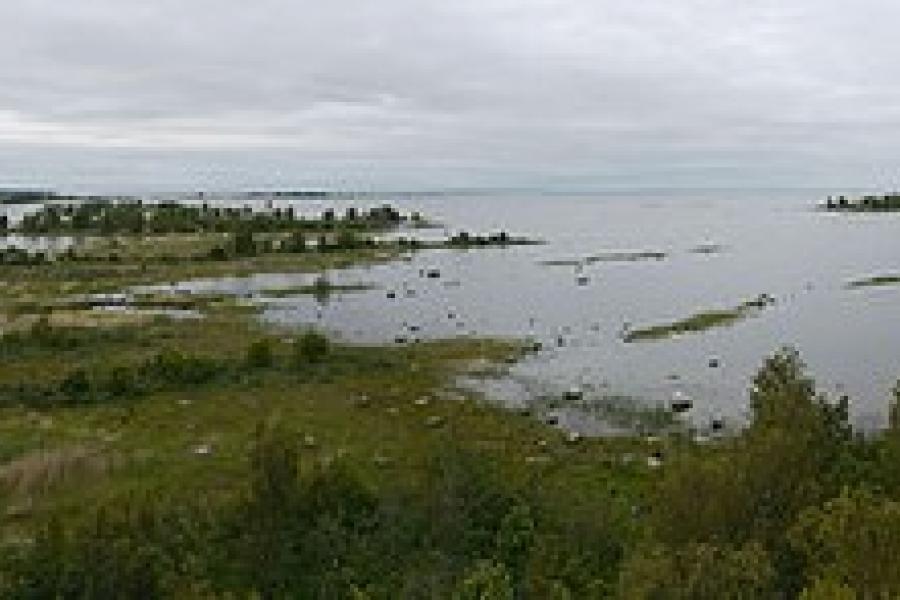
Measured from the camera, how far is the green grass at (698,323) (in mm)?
98562

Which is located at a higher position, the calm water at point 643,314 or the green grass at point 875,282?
the green grass at point 875,282

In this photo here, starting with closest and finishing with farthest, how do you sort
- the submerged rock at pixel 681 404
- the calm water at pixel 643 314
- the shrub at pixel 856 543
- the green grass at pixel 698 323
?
the shrub at pixel 856 543 → the submerged rock at pixel 681 404 → the calm water at pixel 643 314 → the green grass at pixel 698 323

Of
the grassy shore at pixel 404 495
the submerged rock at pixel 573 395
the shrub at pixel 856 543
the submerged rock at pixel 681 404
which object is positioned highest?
the shrub at pixel 856 543

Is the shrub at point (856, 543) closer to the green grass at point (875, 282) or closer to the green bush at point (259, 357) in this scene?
the green bush at point (259, 357)

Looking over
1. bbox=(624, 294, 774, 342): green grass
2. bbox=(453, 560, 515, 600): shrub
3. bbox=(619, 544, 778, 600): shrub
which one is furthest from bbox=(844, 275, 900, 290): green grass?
bbox=(619, 544, 778, 600): shrub

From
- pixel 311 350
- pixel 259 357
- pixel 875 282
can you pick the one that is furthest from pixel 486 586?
pixel 875 282

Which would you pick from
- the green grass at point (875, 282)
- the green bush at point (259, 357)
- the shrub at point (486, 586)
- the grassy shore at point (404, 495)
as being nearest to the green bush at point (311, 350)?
the green bush at point (259, 357)

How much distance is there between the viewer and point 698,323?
104 meters

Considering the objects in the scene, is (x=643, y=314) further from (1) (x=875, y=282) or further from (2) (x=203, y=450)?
(2) (x=203, y=450)

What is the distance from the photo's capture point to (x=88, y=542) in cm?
3622

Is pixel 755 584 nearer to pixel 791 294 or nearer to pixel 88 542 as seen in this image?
pixel 88 542

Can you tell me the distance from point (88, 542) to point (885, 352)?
218ft

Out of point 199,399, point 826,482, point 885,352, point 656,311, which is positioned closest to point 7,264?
point 656,311

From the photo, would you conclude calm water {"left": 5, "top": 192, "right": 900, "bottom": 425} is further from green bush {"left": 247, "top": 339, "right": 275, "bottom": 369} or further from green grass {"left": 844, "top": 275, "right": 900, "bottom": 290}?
green bush {"left": 247, "top": 339, "right": 275, "bottom": 369}
